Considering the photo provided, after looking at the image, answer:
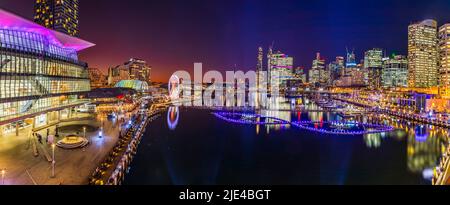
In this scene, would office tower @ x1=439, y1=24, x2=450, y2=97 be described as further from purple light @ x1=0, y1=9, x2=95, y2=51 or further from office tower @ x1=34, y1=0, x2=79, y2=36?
office tower @ x1=34, y1=0, x2=79, y2=36

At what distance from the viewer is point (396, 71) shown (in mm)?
102562

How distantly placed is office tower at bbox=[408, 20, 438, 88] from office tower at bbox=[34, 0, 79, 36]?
9351 cm

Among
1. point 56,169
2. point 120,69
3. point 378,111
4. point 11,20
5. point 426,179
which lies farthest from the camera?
point 120,69

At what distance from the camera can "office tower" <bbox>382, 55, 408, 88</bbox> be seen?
10100 cm

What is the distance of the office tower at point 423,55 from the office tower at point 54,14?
93511 millimetres

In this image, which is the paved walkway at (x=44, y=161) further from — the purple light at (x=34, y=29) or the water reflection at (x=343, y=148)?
the purple light at (x=34, y=29)

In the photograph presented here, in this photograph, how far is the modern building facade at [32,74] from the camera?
14461 millimetres

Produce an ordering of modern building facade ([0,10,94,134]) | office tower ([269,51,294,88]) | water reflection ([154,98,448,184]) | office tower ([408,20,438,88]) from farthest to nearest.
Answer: office tower ([269,51,294,88])
office tower ([408,20,438,88])
water reflection ([154,98,448,184])
modern building facade ([0,10,94,134])

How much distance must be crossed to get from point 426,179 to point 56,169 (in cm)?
1555

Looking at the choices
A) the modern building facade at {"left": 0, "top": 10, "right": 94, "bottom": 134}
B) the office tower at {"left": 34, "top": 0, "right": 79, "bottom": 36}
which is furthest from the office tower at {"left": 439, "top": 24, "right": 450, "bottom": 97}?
the office tower at {"left": 34, "top": 0, "right": 79, "bottom": 36}
